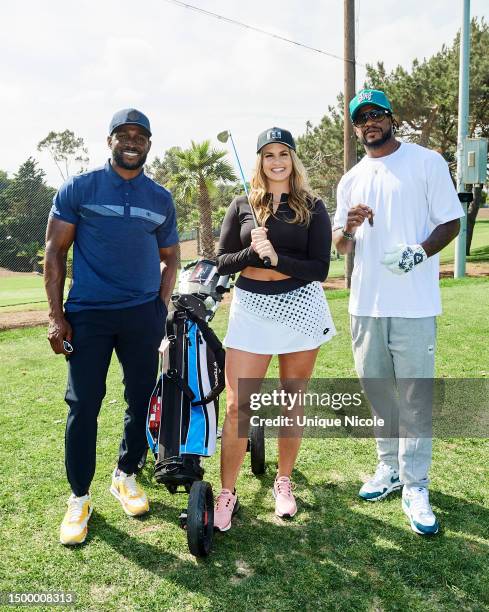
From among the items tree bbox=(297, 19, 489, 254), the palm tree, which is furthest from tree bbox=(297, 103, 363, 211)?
the palm tree

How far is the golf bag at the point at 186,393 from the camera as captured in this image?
284cm

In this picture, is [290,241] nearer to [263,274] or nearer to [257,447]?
[263,274]

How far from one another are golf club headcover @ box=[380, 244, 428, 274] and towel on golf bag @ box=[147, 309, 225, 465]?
1007 millimetres

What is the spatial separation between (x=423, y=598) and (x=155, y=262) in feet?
7.10

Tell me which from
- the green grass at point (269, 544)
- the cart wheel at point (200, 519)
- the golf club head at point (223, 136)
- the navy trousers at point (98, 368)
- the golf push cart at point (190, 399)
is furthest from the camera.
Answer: the golf club head at point (223, 136)

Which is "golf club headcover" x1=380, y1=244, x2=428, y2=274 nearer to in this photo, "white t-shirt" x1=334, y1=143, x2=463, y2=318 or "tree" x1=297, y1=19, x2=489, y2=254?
"white t-shirt" x1=334, y1=143, x2=463, y2=318

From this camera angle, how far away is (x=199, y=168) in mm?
21438

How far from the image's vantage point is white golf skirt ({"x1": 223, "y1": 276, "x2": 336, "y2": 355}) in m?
3.00

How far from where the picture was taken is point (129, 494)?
10.8 ft

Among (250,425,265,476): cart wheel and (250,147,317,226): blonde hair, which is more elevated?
(250,147,317,226): blonde hair

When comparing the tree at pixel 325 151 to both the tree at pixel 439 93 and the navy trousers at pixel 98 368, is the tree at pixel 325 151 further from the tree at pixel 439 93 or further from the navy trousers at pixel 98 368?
the navy trousers at pixel 98 368

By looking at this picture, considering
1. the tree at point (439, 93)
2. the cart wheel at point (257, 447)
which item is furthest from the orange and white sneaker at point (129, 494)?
the tree at point (439, 93)

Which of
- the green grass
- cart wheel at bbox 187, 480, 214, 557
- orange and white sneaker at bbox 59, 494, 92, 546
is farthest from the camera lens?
orange and white sneaker at bbox 59, 494, 92, 546
